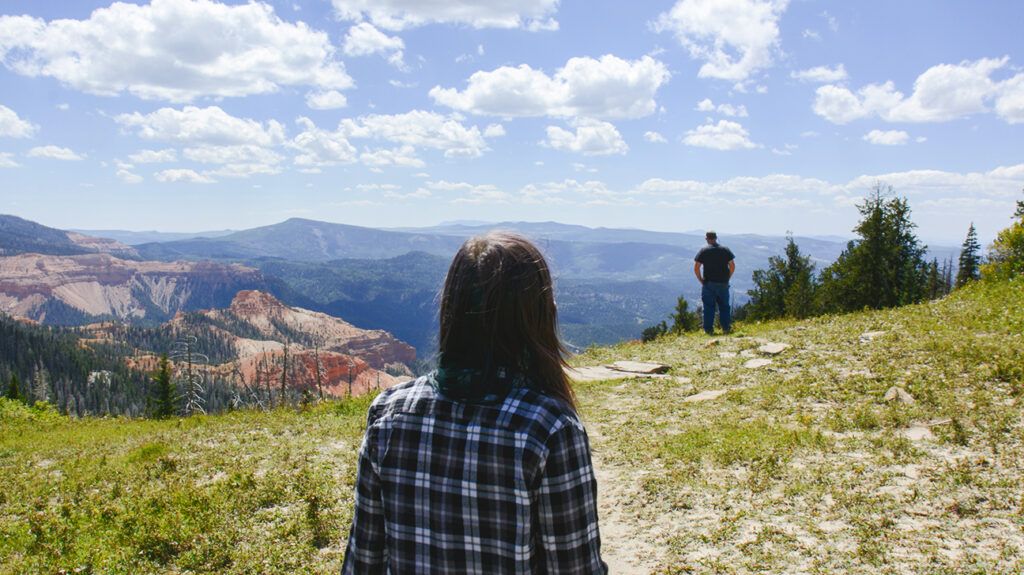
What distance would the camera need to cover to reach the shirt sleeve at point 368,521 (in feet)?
9.61

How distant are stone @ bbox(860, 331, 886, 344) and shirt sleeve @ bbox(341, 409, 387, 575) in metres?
16.0

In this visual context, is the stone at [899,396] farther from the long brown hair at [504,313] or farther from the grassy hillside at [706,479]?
the long brown hair at [504,313]

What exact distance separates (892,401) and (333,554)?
9533 mm

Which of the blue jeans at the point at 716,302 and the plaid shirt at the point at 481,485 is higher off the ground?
the plaid shirt at the point at 481,485

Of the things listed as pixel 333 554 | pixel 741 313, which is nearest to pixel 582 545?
pixel 333 554

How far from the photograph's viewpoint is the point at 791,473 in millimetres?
8195

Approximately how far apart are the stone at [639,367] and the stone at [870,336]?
5.05 m

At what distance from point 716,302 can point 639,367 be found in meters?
5.40

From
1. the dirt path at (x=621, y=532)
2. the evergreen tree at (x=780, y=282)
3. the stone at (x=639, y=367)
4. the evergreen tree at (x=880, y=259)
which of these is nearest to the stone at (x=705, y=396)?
the stone at (x=639, y=367)

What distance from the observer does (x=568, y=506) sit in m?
2.55

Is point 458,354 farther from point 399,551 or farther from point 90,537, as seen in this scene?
point 90,537

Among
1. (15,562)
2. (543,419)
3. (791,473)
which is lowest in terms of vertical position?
(15,562)

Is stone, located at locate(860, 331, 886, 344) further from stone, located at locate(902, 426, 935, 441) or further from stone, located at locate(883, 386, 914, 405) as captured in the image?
stone, located at locate(902, 426, 935, 441)

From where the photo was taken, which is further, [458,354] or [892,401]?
[892,401]
